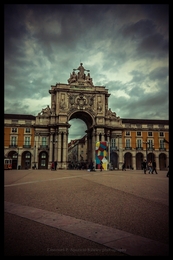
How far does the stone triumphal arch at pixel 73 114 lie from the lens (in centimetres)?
5238

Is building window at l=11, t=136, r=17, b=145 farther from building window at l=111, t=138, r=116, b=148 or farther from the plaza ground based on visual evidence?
the plaza ground

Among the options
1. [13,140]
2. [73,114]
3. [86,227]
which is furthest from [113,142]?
[86,227]

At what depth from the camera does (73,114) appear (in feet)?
183

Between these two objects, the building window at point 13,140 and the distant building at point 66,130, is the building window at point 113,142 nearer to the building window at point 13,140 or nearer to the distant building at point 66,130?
the distant building at point 66,130

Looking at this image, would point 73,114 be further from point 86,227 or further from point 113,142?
point 86,227

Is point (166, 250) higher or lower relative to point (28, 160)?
higher

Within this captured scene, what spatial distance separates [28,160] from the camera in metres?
57.2

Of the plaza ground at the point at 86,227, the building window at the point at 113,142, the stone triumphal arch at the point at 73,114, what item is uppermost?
the stone triumphal arch at the point at 73,114

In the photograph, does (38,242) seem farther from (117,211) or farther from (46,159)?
(46,159)

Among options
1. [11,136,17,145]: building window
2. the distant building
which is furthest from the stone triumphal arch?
[11,136,17,145]: building window

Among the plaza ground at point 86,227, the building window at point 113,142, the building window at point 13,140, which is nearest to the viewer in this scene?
the plaza ground at point 86,227

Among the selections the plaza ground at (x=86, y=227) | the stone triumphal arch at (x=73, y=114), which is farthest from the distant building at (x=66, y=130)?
the plaza ground at (x=86, y=227)
